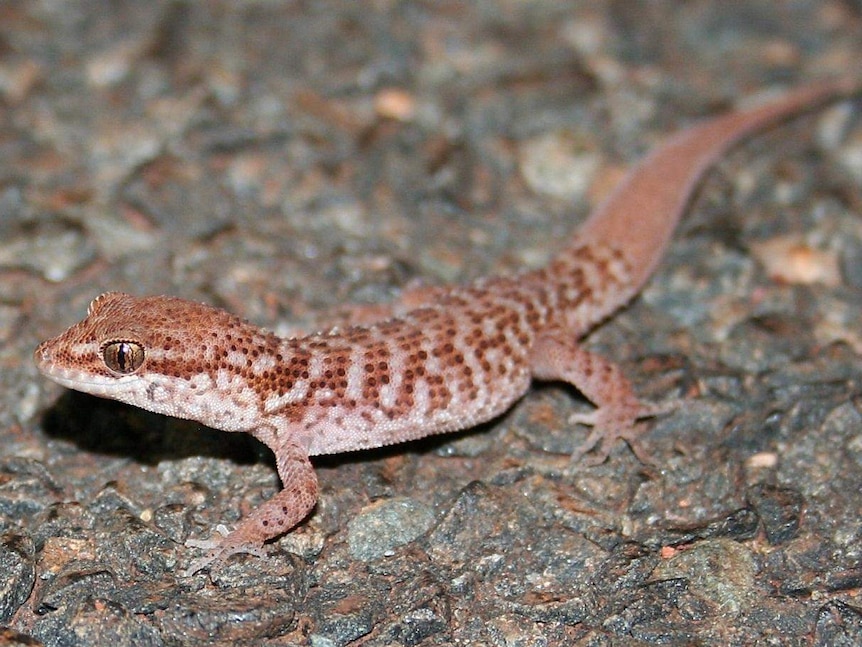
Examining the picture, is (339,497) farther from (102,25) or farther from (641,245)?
(102,25)

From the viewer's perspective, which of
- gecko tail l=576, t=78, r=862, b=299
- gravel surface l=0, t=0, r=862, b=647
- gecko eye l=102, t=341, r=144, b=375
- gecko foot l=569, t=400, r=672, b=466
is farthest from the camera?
gecko tail l=576, t=78, r=862, b=299

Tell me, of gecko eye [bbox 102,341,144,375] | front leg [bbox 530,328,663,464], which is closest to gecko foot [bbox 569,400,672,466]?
front leg [bbox 530,328,663,464]

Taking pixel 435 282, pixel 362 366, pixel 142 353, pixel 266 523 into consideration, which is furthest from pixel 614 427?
pixel 142 353

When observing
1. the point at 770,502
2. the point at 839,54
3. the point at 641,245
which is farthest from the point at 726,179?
the point at 770,502

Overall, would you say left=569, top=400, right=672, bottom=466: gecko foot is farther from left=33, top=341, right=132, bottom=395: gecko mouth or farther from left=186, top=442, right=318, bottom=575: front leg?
left=33, top=341, right=132, bottom=395: gecko mouth

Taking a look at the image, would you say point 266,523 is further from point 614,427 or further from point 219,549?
point 614,427

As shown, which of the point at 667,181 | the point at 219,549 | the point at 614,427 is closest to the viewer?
the point at 219,549

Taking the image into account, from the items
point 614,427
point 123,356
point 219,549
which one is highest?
point 123,356
